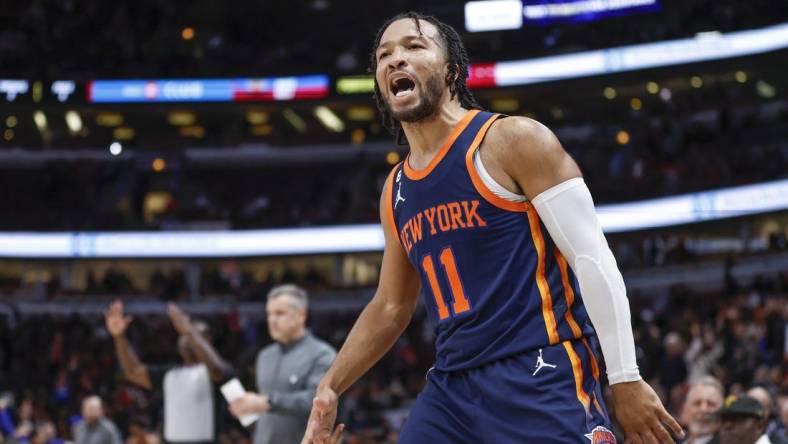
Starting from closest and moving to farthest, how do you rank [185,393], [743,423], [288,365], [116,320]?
1. [743,423]
2. [288,365]
3. [116,320]
4. [185,393]

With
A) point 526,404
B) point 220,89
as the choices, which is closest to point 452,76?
point 526,404

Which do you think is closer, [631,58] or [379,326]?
[379,326]

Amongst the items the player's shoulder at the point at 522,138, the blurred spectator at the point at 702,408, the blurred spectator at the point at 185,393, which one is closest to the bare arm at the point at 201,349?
the blurred spectator at the point at 185,393

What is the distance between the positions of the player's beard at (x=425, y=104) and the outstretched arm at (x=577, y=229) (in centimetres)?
26

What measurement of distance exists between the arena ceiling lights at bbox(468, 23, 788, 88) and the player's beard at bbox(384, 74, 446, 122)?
20717 mm

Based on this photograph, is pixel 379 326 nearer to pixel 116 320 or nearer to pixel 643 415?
pixel 643 415

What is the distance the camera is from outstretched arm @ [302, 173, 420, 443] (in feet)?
11.0

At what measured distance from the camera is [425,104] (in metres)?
3.16

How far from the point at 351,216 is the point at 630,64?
705cm

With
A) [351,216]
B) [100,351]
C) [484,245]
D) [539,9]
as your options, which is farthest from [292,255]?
[484,245]

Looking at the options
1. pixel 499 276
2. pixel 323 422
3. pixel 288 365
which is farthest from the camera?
pixel 288 365

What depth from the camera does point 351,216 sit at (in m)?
24.9

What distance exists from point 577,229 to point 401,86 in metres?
0.68

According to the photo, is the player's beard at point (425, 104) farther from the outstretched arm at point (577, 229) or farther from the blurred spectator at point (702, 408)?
the blurred spectator at point (702, 408)
